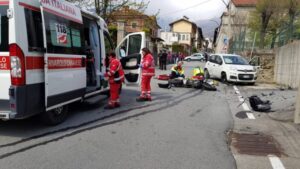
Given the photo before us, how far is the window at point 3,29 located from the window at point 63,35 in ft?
2.69

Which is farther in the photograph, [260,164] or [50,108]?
[50,108]

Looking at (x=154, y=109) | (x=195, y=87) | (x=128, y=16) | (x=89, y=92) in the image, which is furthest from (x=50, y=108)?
(x=128, y=16)

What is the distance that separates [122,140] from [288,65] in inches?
521

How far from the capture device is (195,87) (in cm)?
1614

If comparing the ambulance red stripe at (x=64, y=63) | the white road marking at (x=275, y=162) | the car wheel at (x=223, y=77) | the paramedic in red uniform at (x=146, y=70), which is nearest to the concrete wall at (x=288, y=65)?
the car wheel at (x=223, y=77)

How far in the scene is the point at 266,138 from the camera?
732 centimetres

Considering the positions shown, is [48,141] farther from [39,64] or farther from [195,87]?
[195,87]

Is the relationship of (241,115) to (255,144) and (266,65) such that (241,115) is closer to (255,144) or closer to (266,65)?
(255,144)

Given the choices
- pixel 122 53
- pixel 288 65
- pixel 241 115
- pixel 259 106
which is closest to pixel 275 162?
pixel 241 115

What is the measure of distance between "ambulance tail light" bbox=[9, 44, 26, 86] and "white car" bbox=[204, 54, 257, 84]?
14.4 metres

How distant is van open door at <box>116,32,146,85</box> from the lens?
11.5 m

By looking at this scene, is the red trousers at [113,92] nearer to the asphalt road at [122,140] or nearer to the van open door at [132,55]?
the asphalt road at [122,140]

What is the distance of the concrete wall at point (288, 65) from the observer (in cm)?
1609

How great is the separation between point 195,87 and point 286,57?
17.9 feet
